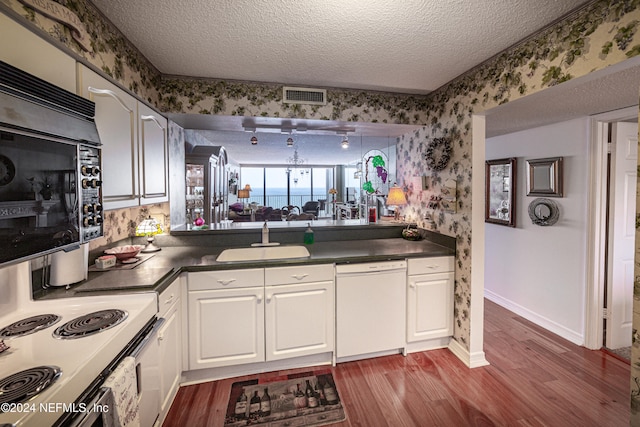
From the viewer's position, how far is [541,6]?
1444mm

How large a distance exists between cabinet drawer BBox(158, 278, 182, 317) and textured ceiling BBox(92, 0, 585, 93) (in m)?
1.55

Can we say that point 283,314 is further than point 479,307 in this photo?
No

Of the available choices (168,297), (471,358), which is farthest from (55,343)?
(471,358)

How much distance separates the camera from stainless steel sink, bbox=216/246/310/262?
2387mm

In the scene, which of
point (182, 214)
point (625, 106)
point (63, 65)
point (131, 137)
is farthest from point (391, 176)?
point (63, 65)

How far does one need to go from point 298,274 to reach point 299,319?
346mm

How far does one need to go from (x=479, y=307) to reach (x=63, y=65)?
117 inches

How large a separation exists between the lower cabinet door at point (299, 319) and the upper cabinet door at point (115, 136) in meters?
1.11

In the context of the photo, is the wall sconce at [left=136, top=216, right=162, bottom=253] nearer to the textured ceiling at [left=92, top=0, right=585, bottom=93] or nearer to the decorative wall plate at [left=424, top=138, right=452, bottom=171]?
the textured ceiling at [left=92, top=0, right=585, bottom=93]

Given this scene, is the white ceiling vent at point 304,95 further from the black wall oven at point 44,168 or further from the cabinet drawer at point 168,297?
the cabinet drawer at point 168,297

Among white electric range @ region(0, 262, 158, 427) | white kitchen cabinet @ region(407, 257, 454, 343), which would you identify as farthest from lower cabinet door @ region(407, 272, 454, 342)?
white electric range @ region(0, 262, 158, 427)

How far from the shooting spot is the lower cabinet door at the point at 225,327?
196 cm

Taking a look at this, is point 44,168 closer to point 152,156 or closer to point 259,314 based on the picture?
point 152,156

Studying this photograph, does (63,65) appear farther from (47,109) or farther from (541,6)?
(541,6)
